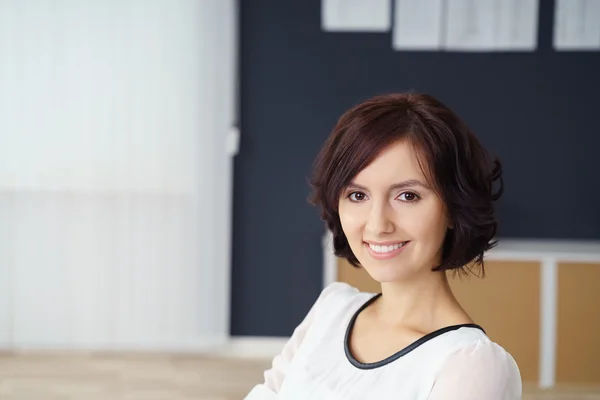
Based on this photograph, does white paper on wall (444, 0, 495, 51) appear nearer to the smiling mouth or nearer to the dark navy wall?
the dark navy wall

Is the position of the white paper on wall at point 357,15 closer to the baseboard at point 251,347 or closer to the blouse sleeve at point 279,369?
the baseboard at point 251,347

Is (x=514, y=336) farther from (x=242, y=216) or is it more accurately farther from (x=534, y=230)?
(x=242, y=216)

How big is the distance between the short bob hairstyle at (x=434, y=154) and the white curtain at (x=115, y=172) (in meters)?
3.02

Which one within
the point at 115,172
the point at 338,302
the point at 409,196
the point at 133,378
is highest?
the point at 409,196

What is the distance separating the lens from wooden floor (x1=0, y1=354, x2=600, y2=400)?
3.46 metres

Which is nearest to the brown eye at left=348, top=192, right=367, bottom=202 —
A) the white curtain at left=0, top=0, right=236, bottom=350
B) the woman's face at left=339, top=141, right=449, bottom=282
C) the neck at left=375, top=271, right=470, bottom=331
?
the woman's face at left=339, top=141, right=449, bottom=282

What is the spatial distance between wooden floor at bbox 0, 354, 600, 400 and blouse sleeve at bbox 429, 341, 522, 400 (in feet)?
8.50

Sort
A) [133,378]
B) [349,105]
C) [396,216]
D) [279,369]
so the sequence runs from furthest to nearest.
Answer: [349,105], [133,378], [279,369], [396,216]

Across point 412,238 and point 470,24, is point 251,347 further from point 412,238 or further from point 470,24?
point 412,238

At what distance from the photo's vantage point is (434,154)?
1.00m

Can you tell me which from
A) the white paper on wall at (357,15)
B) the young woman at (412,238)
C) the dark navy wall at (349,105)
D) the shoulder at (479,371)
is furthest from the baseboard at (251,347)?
the shoulder at (479,371)

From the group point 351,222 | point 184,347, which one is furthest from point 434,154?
point 184,347

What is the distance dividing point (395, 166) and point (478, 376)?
271 mm

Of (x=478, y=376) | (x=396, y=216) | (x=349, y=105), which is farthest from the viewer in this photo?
(x=349, y=105)
